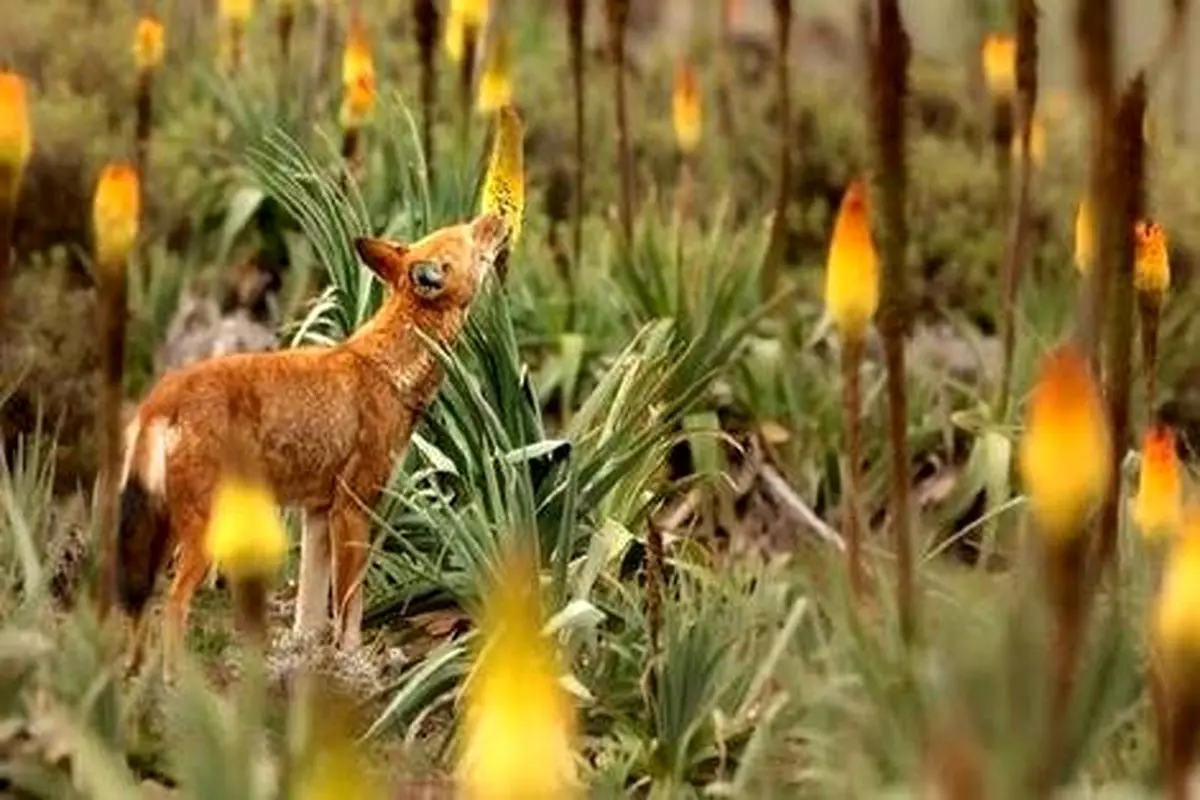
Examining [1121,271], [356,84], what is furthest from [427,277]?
[356,84]

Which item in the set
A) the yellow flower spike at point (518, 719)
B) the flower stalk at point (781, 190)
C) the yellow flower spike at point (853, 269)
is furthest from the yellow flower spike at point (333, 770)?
the flower stalk at point (781, 190)

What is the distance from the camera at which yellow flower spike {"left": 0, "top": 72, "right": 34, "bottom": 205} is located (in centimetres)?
381

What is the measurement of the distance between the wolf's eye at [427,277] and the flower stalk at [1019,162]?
45.2 inches

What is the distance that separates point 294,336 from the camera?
241 inches

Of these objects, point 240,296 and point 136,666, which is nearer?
point 136,666

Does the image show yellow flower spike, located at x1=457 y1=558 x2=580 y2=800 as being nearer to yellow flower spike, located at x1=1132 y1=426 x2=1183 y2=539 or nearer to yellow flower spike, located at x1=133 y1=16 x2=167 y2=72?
yellow flower spike, located at x1=1132 y1=426 x2=1183 y2=539

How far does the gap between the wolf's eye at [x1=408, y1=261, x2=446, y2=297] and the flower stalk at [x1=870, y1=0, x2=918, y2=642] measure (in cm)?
112

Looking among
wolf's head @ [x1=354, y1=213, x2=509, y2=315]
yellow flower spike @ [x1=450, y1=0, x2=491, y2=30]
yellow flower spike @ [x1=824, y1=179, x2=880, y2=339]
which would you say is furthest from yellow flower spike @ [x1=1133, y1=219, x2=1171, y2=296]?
yellow flower spike @ [x1=450, y1=0, x2=491, y2=30]

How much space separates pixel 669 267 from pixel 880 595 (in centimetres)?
382

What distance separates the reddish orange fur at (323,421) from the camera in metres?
4.48

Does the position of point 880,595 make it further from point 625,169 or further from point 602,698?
point 625,169

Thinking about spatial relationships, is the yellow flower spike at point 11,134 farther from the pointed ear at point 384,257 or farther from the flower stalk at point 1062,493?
the flower stalk at point 1062,493

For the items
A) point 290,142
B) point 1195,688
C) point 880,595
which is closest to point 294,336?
point 290,142

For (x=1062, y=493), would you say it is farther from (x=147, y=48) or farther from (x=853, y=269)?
(x=147, y=48)
